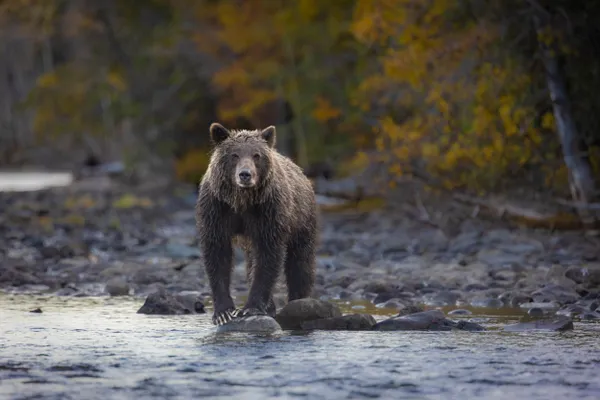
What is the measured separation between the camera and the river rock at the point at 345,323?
34.3ft

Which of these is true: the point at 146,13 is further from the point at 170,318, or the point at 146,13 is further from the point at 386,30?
the point at 170,318

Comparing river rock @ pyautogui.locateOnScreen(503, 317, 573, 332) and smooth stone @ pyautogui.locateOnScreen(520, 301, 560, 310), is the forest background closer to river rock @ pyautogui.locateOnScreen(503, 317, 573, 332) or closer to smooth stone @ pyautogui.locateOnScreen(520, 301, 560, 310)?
smooth stone @ pyautogui.locateOnScreen(520, 301, 560, 310)

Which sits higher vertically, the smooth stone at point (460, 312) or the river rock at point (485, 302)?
the river rock at point (485, 302)

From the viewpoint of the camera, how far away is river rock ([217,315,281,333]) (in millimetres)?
10344

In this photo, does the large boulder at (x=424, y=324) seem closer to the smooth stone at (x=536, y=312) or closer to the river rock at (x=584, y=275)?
the smooth stone at (x=536, y=312)

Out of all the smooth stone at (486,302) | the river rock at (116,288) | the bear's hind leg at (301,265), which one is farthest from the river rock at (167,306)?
the smooth stone at (486,302)

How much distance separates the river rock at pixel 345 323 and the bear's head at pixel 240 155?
1274 mm

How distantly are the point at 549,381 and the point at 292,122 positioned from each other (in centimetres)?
2614

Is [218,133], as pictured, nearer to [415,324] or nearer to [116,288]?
[415,324]

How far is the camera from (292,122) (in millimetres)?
33969

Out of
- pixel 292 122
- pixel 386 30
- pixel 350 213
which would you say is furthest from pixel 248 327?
pixel 292 122

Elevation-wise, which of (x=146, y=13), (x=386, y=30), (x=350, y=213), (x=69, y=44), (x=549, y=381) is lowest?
(x=549, y=381)

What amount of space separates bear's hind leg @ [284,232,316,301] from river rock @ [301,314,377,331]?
1.18 meters

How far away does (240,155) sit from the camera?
10562mm
